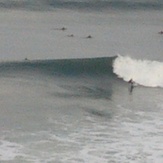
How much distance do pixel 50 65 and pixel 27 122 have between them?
4326mm

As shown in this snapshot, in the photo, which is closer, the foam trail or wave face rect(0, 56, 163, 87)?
the foam trail

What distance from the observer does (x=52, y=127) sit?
997cm

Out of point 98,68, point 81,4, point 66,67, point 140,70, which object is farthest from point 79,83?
point 81,4

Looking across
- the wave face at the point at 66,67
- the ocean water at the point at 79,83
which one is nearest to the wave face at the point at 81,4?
the ocean water at the point at 79,83

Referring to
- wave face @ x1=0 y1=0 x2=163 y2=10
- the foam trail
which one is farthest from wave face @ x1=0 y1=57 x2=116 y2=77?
wave face @ x1=0 y1=0 x2=163 y2=10

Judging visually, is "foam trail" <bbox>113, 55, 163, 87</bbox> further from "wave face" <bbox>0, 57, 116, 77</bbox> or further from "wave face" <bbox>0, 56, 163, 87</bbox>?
"wave face" <bbox>0, 57, 116, 77</bbox>

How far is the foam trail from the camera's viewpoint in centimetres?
1362

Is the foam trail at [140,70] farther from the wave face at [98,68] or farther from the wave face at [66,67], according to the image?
the wave face at [66,67]

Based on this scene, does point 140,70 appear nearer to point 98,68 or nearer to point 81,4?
point 98,68

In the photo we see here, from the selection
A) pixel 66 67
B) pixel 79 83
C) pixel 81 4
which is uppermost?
pixel 81 4

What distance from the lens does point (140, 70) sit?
47.2 feet

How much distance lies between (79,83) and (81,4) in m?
9.66

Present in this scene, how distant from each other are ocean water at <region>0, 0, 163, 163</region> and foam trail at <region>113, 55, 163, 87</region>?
0.05ft

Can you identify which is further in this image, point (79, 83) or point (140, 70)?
point (140, 70)
